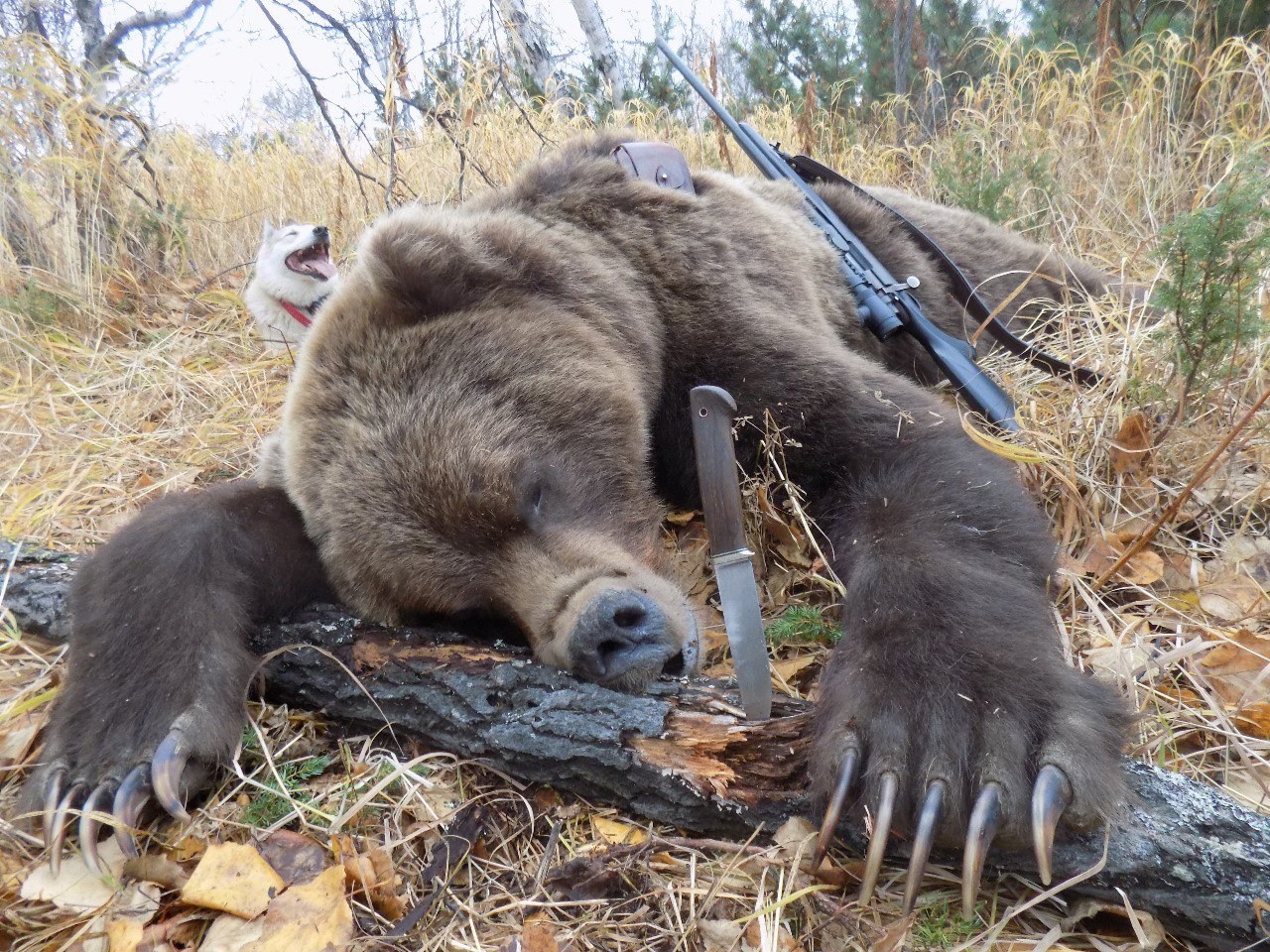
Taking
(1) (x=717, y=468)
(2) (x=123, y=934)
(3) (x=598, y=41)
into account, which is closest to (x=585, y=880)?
(2) (x=123, y=934)

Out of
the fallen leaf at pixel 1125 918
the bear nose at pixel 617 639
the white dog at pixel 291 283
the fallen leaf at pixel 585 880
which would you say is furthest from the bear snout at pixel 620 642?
the white dog at pixel 291 283

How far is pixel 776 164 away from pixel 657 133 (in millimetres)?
4063

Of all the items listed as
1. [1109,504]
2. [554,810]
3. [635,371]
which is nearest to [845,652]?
[554,810]

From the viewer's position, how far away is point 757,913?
1494mm

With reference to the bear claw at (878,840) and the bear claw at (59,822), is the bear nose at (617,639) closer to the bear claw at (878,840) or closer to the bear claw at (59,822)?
the bear claw at (878,840)

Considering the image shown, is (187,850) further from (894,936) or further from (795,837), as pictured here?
(894,936)

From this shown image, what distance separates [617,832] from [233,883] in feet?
2.44

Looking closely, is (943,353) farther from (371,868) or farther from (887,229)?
(371,868)

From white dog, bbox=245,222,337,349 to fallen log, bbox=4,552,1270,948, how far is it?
3107 millimetres

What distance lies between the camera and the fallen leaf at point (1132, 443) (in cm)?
286

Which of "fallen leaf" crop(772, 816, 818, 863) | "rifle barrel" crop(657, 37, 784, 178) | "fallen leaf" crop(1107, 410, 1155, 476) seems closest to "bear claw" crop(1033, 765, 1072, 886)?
"fallen leaf" crop(772, 816, 818, 863)

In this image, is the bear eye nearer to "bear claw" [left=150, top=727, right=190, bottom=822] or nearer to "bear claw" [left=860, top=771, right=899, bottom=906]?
"bear claw" [left=150, top=727, right=190, bottom=822]

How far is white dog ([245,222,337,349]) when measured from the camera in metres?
5.42

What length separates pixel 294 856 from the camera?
5.92 feet
